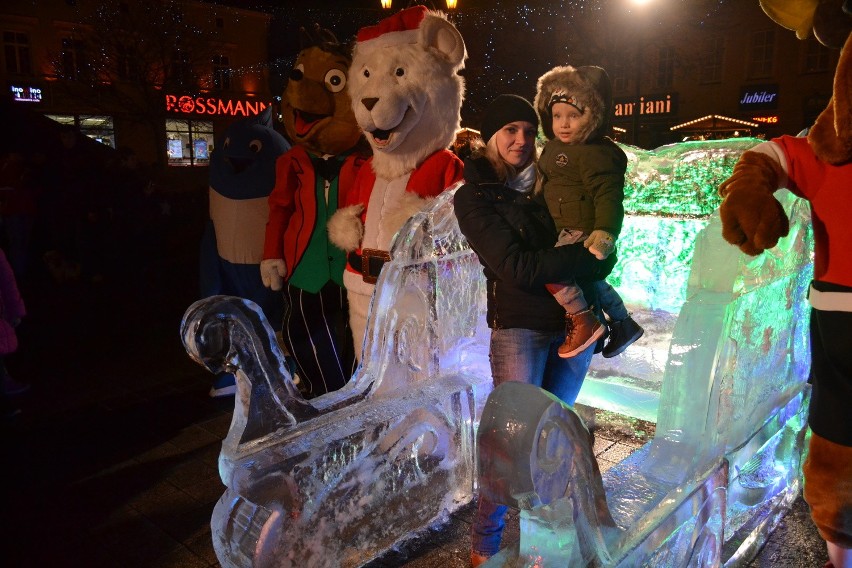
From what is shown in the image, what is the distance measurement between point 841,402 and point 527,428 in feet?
3.85

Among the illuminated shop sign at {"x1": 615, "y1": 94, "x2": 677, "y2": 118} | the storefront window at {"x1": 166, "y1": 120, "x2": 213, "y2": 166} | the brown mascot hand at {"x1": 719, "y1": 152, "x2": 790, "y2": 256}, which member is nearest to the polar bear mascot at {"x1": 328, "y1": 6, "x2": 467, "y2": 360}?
the brown mascot hand at {"x1": 719, "y1": 152, "x2": 790, "y2": 256}

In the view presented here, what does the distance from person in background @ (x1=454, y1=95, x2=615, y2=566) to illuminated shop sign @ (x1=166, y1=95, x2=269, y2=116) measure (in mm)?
18562

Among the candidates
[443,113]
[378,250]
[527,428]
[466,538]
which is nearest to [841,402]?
[527,428]

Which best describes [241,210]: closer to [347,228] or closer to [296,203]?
[296,203]

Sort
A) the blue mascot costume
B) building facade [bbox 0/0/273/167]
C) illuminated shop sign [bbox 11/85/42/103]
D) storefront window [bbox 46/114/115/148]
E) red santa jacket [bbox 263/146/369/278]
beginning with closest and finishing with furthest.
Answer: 1. red santa jacket [bbox 263/146/369/278]
2. the blue mascot costume
3. building facade [bbox 0/0/273/167]
4. illuminated shop sign [bbox 11/85/42/103]
5. storefront window [bbox 46/114/115/148]

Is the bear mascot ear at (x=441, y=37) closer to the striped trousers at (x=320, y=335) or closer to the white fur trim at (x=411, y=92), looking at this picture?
the white fur trim at (x=411, y=92)

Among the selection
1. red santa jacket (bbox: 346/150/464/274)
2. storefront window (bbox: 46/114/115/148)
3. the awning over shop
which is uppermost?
storefront window (bbox: 46/114/115/148)

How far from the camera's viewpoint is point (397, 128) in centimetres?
309

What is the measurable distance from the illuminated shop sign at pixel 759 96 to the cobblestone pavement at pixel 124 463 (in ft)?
77.5

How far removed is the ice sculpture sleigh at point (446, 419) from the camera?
1.87 m

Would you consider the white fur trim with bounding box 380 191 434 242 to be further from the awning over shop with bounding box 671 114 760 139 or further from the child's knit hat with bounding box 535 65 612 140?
the awning over shop with bounding box 671 114 760 139

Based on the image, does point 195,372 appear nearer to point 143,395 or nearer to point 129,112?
point 143,395

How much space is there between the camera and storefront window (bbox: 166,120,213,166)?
2438 centimetres

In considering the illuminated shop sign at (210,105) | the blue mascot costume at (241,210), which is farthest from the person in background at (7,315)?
the illuminated shop sign at (210,105)
